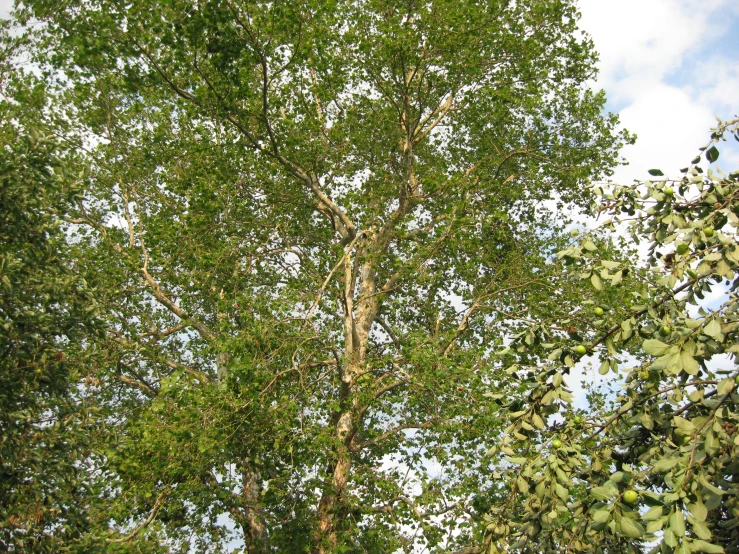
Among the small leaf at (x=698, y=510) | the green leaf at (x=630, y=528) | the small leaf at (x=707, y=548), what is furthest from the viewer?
the green leaf at (x=630, y=528)

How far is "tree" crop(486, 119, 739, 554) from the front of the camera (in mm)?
2816

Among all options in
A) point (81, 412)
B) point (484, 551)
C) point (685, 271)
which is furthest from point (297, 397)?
point (685, 271)

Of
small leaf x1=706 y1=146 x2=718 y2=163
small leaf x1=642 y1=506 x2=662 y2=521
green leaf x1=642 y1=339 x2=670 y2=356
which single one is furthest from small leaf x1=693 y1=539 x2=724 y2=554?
small leaf x1=706 y1=146 x2=718 y2=163

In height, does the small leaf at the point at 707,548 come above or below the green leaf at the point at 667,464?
below

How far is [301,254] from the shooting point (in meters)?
12.8

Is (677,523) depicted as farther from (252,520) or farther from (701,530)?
(252,520)

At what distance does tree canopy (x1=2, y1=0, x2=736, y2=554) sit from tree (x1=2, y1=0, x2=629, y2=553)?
6 centimetres

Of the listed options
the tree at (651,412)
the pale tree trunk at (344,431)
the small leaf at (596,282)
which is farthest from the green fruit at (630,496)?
the pale tree trunk at (344,431)

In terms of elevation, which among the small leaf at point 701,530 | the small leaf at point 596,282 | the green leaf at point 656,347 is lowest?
the small leaf at point 701,530

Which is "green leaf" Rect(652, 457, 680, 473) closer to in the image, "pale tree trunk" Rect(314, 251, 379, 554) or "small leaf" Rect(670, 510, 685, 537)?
"small leaf" Rect(670, 510, 685, 537)

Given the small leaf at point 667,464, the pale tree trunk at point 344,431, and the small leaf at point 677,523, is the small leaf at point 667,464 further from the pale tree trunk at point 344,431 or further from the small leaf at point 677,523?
the pale tree trunk at point 344,431

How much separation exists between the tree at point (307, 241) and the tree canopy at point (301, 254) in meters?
0.06

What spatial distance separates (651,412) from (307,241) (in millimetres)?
10131

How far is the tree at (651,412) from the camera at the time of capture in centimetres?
282
